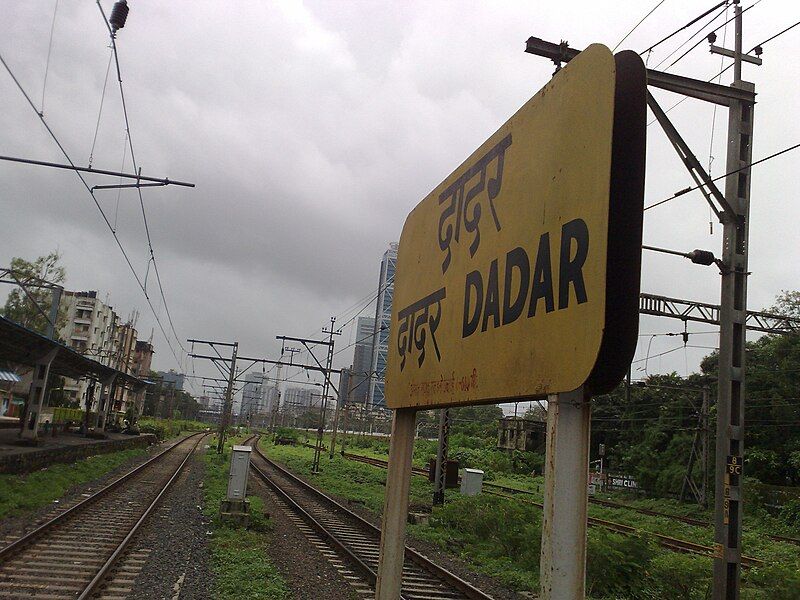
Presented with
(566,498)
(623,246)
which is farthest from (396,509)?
(623,246)

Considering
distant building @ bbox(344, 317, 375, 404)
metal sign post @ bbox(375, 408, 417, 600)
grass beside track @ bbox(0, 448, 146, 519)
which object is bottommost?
grass beside track @ bbox(0, 448, 146, 519)

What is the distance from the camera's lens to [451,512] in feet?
55.8

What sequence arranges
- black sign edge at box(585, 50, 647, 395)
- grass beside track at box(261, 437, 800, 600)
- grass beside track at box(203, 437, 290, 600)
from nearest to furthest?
black sign edge at box(585, 50, 647, 395), grass beside track at box(203, 437, 290, 600), grass beside track at box(261, 437, 800, 600)

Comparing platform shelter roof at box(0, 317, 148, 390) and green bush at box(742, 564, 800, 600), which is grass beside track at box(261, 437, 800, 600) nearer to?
green bush at box(742, 564, 800, 600)

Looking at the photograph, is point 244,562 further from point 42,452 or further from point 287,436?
point 287,436

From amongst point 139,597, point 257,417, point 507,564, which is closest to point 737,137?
point 507,564

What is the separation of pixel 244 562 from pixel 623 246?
989 centimetres

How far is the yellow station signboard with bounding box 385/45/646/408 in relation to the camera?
2016 millimetres

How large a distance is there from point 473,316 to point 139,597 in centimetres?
756

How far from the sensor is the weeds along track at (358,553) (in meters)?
9.41

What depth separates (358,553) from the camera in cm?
1186

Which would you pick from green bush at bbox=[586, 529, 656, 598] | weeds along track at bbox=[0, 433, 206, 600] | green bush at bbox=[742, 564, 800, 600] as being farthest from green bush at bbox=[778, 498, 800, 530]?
weeds along track at bbox=[0, 433, 206, 600]

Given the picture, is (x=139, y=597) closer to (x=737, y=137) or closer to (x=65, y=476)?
(x=737, y=137)

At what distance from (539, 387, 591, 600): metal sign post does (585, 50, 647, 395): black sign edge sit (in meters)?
0.13
